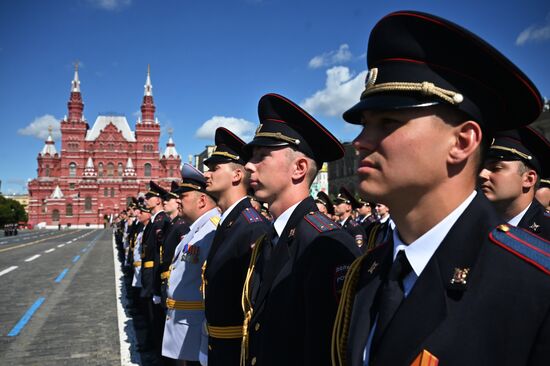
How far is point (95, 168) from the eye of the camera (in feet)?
291

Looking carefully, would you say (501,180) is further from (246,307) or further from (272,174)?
(246,307)

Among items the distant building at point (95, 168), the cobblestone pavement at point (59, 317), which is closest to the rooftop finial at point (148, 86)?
the distant building at point (95, 168)

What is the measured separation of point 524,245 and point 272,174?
5.75ft

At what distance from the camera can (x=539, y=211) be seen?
138 inches

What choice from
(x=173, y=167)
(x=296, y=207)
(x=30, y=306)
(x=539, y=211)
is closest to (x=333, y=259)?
(x=296, y=207)

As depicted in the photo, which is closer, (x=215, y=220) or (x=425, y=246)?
(x=425, y=246)

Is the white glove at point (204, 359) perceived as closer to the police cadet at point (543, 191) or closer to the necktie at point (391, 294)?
the necktie at point (391, 294)

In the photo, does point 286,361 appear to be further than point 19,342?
No

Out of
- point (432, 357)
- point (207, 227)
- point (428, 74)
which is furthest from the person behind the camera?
point (207, 227)

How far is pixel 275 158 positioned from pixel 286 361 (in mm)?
1268

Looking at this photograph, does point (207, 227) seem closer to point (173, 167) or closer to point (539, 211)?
point (539, 211)

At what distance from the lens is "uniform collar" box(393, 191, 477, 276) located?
147 cm

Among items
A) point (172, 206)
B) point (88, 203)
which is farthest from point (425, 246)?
point (88, 203)

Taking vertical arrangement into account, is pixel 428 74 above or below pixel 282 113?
below
